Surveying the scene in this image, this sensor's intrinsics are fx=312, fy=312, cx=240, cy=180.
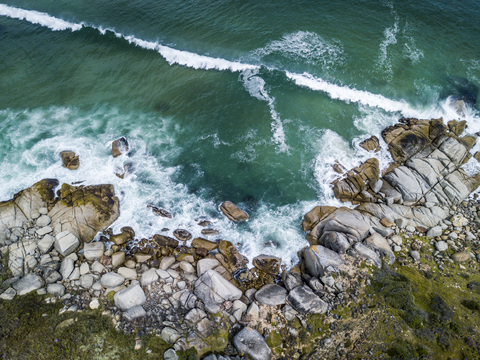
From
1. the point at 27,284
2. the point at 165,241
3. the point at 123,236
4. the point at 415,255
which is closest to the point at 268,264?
the point at 165,241

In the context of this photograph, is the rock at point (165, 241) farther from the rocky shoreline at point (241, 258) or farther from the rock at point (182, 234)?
the rock at point (182, 234)

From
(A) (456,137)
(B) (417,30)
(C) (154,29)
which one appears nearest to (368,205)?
(A) (456,137)

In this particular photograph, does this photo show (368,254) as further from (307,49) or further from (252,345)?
(307,49)

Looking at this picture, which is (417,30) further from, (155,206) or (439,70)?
(155,206)

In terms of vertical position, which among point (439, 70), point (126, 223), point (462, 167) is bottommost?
point (126, 223)

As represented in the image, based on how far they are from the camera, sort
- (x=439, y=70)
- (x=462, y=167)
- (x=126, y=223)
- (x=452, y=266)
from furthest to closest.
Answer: (x=439, y=70)
(x=462, y=167)
(x=126, y=223)
(x=452, y=266)

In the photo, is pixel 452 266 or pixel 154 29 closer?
pixel 452 266
